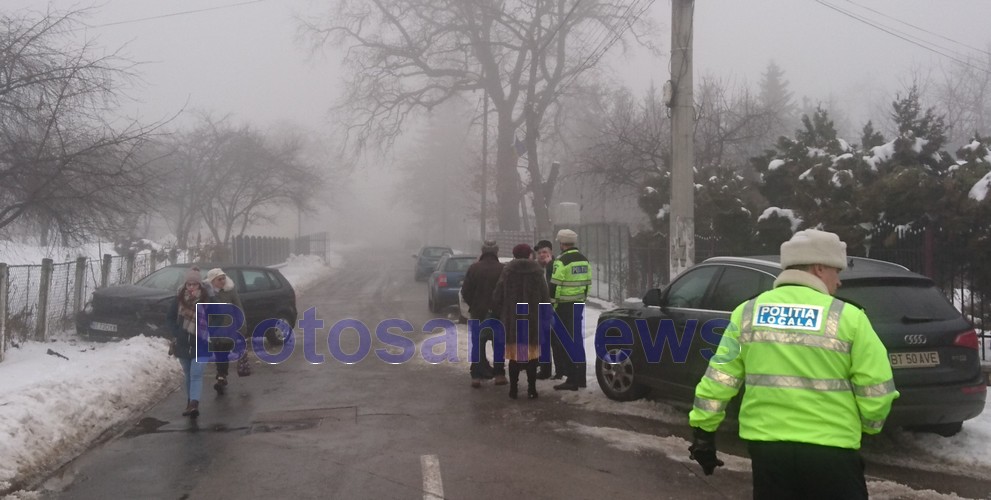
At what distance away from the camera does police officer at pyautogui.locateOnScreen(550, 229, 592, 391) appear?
9.30 metres

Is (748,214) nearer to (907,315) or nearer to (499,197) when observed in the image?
(907,315)

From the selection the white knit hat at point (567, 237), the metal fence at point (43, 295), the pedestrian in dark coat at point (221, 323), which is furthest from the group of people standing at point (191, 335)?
the white knit hat at point (567, 237)

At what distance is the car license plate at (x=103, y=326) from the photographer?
12180mm

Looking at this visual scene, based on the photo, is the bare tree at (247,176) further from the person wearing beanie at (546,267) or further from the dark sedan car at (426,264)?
the person wearing beanie at (546,267)

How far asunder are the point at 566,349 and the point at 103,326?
7467 millimetres

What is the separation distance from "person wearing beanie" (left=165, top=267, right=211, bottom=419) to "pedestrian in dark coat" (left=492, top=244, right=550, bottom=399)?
3230mm

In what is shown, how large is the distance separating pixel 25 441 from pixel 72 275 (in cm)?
855

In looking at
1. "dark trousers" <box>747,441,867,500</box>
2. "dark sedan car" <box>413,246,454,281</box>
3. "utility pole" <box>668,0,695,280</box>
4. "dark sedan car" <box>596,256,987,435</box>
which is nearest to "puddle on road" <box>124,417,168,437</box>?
"dark sedan car" <box>596,256,987,435</box>

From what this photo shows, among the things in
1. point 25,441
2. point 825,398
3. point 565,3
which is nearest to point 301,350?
point 25,441

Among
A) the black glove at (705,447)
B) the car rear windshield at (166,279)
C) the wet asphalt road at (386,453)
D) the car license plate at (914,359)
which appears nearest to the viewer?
the black glove at (705,447)

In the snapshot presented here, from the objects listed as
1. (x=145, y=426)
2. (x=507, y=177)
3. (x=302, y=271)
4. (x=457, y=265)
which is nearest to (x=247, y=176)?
(x=302, y=271)

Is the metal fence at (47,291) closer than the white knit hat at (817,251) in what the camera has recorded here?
No

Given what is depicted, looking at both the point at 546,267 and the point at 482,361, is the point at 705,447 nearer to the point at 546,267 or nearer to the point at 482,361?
the point at 482,361

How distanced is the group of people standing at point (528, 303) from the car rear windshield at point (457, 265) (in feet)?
31.0
